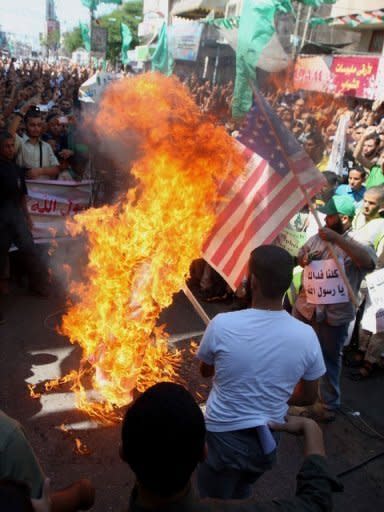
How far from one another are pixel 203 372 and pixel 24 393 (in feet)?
8.20

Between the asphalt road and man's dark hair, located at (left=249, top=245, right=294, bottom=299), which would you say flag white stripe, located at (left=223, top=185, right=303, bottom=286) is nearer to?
the asphalt road

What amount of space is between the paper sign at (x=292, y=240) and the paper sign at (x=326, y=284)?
5.11 ft

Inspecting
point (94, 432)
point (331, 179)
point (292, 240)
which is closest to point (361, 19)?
point (331, 179)

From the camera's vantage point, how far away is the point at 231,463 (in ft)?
8.01

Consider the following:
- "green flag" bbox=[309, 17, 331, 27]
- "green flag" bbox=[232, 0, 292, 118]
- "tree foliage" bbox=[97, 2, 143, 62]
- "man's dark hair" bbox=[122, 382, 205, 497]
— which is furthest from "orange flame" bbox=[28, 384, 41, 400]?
"tree foliage" bbox=[97, 2, 143, 62]

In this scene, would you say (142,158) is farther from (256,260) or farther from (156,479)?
(156,479)

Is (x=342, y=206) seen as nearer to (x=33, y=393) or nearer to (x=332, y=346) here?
(x=332, y=346)

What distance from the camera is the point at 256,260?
247cm

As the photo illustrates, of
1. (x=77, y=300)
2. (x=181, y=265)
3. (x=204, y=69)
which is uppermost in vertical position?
(x=204, y=69)

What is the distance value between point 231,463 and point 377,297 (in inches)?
133

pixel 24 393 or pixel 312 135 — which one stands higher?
pixel 312 135

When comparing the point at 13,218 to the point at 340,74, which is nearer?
the point at 13,218

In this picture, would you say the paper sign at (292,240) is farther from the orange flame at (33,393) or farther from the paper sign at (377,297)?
the orange flame at (33,393)

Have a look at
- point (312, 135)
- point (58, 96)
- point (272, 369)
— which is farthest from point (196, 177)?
point (58, 96)
